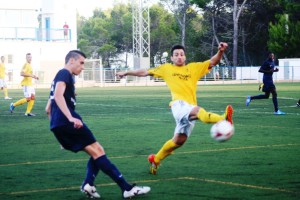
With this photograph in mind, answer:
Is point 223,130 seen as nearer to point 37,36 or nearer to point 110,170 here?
point 110,170

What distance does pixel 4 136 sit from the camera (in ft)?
58.6

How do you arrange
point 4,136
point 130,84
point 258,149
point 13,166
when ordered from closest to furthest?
point 13,166 → point 258,149 → point 4,136 → point 130,84

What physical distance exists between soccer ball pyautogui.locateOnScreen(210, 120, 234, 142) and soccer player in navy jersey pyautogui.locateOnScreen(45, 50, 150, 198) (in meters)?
1.37

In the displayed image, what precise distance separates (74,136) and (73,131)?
8 centimetres

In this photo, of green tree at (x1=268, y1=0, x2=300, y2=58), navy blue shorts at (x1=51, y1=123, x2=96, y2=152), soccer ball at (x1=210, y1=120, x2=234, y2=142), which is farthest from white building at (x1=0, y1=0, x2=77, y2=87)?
navy blue shorts at (x1=51, y1=123, x2=96, y2=152)

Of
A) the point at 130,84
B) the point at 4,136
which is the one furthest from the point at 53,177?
the point at 130,84

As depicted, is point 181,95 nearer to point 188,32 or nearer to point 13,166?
point 13,166

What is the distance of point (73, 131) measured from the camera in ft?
29.4

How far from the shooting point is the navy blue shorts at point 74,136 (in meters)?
8.97

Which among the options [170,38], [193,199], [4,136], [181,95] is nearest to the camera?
[193,199]

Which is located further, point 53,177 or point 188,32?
point 188,32

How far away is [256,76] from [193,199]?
228 feet

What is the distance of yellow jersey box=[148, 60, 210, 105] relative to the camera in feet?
36.6

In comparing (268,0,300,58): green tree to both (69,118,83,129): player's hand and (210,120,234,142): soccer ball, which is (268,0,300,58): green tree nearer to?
(210,120,234,142): soccer ball
